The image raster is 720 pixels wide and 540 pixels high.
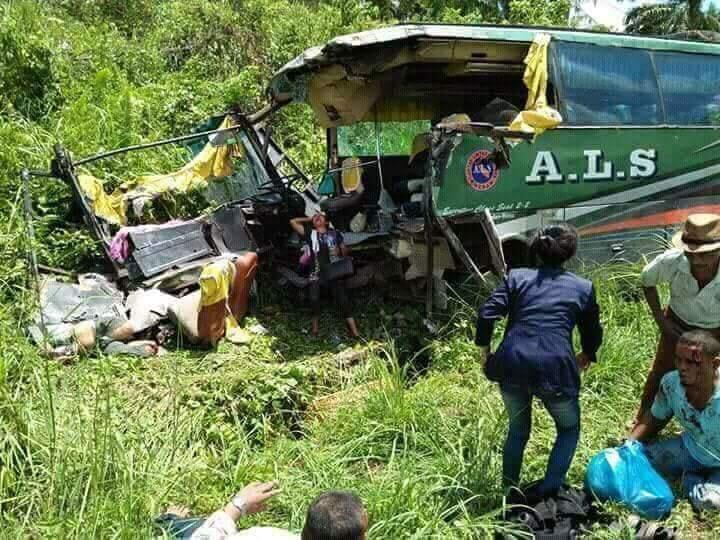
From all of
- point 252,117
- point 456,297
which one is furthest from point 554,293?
point 252,117

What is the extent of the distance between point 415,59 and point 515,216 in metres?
1.54

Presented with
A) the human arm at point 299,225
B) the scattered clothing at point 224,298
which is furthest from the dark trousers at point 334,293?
the human arm at point 299,225

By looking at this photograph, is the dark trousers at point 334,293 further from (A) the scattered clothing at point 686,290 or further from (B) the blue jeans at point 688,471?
(B) the blue jeans at point 688,471

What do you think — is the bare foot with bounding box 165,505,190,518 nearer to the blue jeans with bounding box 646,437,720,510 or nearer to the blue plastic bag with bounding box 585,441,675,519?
the blue plastic bag with bounding box 585,441,675,519

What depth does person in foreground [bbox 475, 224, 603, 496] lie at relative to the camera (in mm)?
3230

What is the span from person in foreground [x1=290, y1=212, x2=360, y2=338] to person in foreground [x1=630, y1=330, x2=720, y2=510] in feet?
9.17

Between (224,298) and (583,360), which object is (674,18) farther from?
(583,360)

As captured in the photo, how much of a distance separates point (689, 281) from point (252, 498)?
2.67 metres

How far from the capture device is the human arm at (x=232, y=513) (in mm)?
2543

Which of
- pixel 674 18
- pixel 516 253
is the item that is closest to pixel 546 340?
pixel 516 253

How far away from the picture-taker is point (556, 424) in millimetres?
3414

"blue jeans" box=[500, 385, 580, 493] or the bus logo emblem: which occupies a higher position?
the bus logo emblem

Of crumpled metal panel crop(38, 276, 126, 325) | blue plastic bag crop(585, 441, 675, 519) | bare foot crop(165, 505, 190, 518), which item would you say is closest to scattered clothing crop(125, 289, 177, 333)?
crumpled metal panel crop(38, 276, 126, 325)

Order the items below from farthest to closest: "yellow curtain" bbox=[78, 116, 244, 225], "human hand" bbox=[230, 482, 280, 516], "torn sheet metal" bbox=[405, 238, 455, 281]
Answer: "yellow curtain" bbox=[78, 116, 244, 225], "torn sheet metal" bbox=[405, 238, 455, 281], "human hand" bbox=[230, 482, 280, 516]
